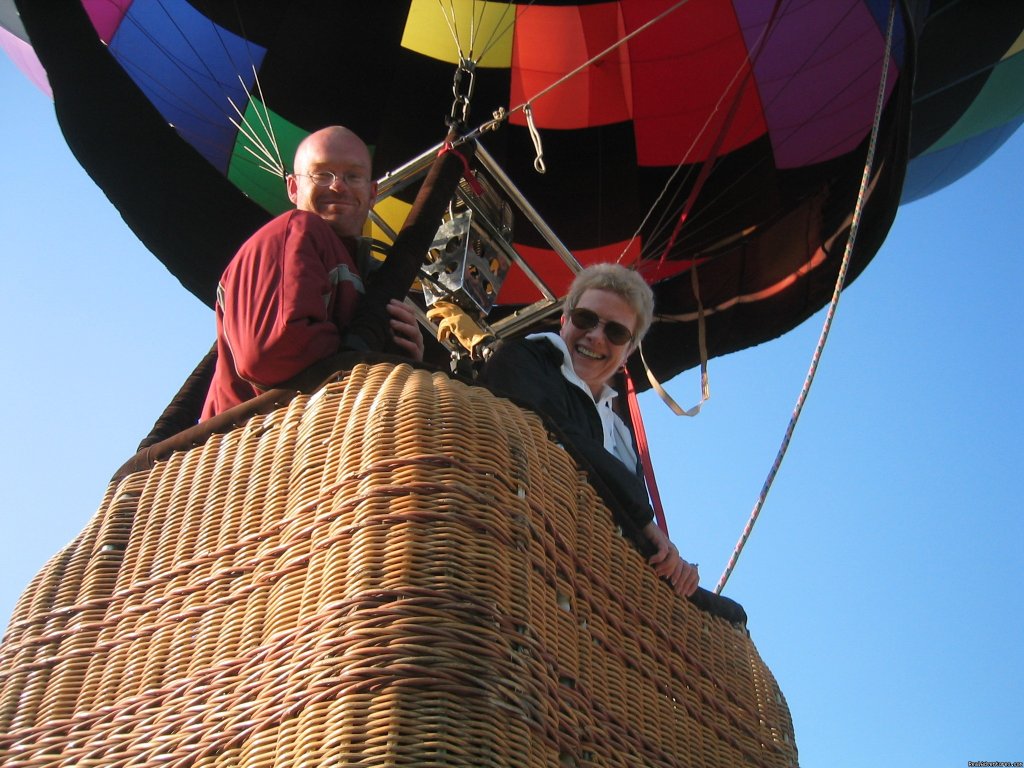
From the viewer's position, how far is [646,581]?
5.54 ft

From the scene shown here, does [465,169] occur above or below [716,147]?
below

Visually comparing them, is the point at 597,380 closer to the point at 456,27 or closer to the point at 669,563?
the point at 669,563

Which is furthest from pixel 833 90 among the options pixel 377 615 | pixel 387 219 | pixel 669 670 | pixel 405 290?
pixel 377 615

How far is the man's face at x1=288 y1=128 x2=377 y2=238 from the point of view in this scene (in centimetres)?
211

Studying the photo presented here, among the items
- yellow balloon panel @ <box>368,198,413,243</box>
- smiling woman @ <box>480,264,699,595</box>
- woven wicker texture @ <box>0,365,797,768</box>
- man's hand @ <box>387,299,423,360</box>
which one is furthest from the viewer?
yellow balloon panel @ <box>368,198,413,243</box>

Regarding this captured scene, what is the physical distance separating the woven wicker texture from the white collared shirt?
515 millimetres

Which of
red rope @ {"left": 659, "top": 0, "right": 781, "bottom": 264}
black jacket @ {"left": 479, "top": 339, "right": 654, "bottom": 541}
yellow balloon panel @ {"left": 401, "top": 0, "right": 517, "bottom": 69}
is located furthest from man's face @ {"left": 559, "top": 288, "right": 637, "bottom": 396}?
yellow balloon panel @ {"left": 401, "top": 0, "right": 517, "bottom": 69}

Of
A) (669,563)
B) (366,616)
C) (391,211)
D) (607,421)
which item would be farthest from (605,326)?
(391,211)

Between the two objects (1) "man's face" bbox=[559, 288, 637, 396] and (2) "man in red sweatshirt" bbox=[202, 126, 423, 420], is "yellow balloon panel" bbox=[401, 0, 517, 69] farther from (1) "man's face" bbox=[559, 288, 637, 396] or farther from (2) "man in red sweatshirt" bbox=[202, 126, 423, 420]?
(2) "man in red sweatshirt" bbox=[202, 126, 423, 420]

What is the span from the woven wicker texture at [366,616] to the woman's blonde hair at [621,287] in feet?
2.65

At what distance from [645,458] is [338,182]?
103 centimetres

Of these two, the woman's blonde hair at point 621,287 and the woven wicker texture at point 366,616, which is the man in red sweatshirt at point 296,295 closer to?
the woven wicker texture at point 366,616

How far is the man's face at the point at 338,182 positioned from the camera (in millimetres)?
2113

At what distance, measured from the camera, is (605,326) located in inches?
93.5
